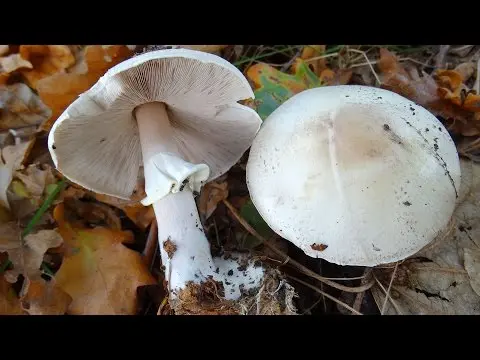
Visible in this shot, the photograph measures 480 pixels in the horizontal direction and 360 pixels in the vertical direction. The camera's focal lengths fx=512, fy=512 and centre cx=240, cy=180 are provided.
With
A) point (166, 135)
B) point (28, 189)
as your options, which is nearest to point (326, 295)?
point (166, 135)

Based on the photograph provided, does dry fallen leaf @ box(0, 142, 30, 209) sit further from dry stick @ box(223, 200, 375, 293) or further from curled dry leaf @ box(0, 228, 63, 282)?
dry stick @ box(223, 200, 375, 293)

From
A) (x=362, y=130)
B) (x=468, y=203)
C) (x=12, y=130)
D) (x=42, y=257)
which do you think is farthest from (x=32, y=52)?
(x=468, y=203)

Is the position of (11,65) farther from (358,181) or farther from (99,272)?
(358,181)

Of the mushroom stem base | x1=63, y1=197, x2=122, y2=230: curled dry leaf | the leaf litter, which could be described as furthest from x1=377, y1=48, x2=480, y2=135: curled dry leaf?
x1=63, y1=197, x2=122, y2=230: curled dry leaf

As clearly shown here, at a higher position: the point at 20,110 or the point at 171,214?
the point at 20,110

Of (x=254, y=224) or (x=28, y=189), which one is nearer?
(x=254, y=224)

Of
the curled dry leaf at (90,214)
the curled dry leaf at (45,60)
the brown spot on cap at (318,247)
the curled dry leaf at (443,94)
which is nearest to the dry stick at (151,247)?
the curled dry leaf at (90,214)
